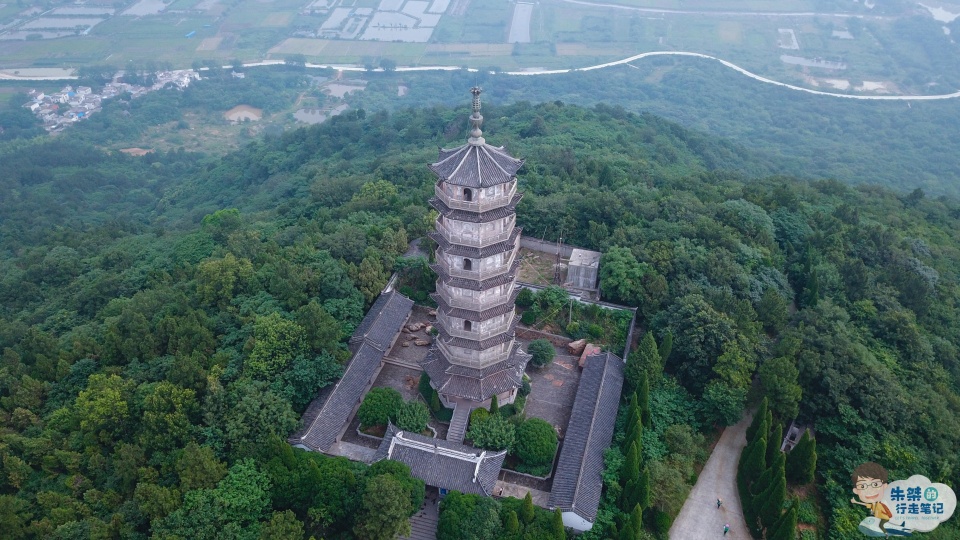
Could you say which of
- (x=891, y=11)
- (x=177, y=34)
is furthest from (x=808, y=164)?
(x=177, y=34)

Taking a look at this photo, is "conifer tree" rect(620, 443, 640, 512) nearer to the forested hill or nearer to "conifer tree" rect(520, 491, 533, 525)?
the forested hill

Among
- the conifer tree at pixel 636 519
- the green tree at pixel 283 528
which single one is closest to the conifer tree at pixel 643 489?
the conifer tree at pixel 636 519

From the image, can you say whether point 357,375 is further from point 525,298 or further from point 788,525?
point 788,525

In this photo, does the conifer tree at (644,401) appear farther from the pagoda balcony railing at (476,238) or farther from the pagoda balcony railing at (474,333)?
the pagoda balcony railing at (476,238)

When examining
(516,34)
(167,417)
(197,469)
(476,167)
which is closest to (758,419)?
(476,167)

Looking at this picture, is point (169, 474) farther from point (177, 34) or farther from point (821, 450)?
point (177, 34)
